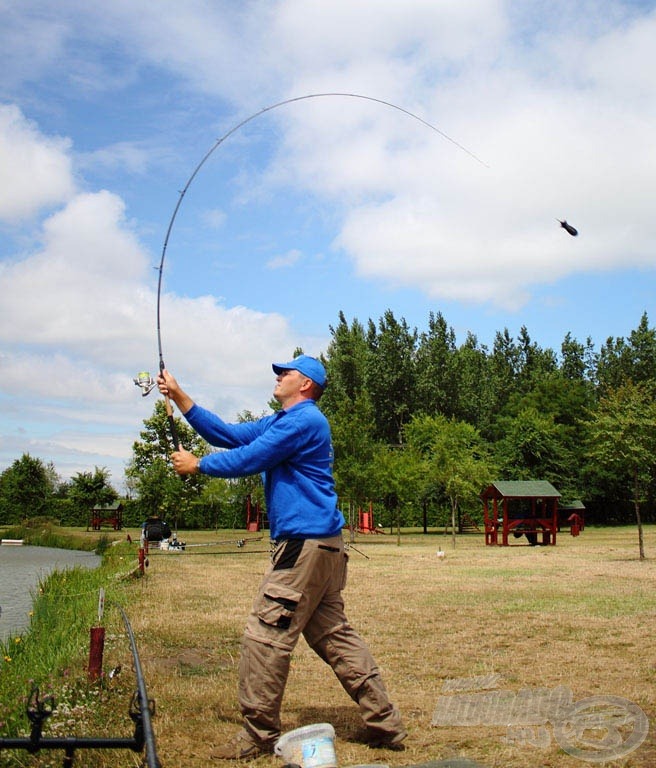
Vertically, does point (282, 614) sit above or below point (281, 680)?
above

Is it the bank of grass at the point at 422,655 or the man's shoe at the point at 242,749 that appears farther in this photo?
the bank of grass at the point at 422,655

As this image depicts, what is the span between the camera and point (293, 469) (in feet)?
16.9

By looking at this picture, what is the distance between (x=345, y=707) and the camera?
19.6 ft

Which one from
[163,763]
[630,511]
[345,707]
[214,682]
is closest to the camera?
[163,763]

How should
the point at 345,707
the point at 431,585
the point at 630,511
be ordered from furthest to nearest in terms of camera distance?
the point at 630,511
the point at 431,585
the point at 345,707

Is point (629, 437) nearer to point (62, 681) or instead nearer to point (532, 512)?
point (532, 512)

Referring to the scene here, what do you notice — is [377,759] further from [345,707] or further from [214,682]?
[214,682]

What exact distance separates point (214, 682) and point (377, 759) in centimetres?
234

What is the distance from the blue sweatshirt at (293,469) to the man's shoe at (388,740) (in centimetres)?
119

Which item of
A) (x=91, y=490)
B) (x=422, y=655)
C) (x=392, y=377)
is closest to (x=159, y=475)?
(x=91, y=490)

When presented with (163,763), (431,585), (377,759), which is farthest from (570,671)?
(431,585)

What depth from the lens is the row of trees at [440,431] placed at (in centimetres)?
3581

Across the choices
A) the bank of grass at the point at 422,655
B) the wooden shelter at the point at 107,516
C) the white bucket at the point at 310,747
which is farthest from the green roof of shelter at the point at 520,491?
the white bucket at the point at 310,747

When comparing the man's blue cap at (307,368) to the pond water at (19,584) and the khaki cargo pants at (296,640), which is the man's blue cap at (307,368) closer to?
the khaki cargo pants at (296,640)
